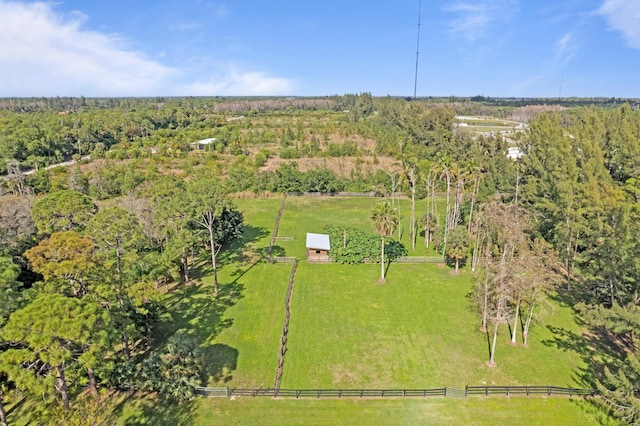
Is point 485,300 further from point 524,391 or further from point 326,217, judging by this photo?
point 326,217

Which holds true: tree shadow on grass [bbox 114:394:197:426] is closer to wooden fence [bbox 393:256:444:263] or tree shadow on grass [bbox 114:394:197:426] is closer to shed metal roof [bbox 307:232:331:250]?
shed metal roof [bbox 307:232:331:250]

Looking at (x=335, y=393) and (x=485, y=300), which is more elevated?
(x=485, y=300)

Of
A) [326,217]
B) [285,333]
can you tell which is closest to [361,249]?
[285,333]

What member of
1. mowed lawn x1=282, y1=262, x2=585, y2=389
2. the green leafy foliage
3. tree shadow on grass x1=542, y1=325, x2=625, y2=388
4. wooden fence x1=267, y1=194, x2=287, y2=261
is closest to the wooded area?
tree shadow on grass x1=542, y1=325, x2=625, y2=388

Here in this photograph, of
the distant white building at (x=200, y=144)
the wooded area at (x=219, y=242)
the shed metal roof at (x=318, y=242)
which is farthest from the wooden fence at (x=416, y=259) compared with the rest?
the distant white building at (x=200, y=144)

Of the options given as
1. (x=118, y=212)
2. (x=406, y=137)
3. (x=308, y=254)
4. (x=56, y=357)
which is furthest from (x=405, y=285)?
(x=406, y=137)
